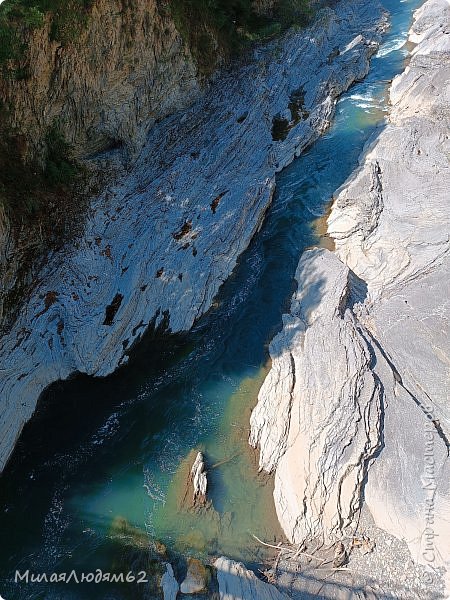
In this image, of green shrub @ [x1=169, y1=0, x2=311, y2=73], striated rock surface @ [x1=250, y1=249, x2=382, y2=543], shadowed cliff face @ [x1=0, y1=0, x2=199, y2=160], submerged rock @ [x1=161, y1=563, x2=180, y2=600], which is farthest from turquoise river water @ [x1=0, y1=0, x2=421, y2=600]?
green shrub @ [x1=169, y1=0, x2=311, y2=73]

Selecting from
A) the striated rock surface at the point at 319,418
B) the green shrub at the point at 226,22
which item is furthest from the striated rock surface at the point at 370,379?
the green shrub at the point at 226,22

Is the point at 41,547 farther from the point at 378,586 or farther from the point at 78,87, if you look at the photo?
the point at 78,87

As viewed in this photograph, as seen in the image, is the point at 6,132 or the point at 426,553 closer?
the point at 426,553

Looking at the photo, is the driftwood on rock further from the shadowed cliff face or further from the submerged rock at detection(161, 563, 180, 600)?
the shadowed cliff face

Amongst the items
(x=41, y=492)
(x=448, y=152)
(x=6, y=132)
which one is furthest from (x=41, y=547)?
(x=448, y=152)

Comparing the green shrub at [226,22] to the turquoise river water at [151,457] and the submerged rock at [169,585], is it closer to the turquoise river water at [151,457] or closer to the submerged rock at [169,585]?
the turquoise river water at [151,457]

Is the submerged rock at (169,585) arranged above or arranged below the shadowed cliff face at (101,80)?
below
